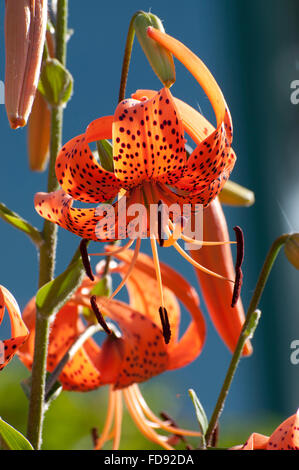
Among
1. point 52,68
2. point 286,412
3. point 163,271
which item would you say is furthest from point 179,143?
point 286,412

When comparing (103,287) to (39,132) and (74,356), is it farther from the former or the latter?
(39,132)

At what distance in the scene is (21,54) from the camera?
2.50 feet

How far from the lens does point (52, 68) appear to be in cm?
94

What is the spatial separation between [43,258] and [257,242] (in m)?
6.11

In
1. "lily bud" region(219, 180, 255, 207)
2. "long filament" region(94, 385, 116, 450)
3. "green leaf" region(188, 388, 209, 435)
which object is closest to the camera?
"green leaf" region(188, 388, 209, 435)

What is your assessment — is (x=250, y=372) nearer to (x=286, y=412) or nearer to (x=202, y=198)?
(x=286, y=412)

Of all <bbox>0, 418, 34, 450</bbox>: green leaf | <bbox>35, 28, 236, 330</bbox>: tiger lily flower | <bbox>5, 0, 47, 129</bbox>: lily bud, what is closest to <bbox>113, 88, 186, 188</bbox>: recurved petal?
<bbox>35, 28, 236, 330</bbox>: tiger lily flower

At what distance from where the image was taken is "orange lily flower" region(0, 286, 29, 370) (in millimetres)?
763

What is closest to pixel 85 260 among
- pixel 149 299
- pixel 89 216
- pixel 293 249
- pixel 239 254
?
pixel 89 216

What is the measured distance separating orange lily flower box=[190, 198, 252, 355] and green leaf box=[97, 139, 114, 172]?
17cm

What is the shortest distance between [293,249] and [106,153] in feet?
0.95

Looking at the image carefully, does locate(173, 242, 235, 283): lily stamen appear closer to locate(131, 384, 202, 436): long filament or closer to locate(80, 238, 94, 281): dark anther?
locate(80, 238, 94, 281): dark anther

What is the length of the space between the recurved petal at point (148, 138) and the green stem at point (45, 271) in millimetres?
153

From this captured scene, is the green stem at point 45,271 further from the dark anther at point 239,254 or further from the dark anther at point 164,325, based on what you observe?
the dark anther at point 239,254
